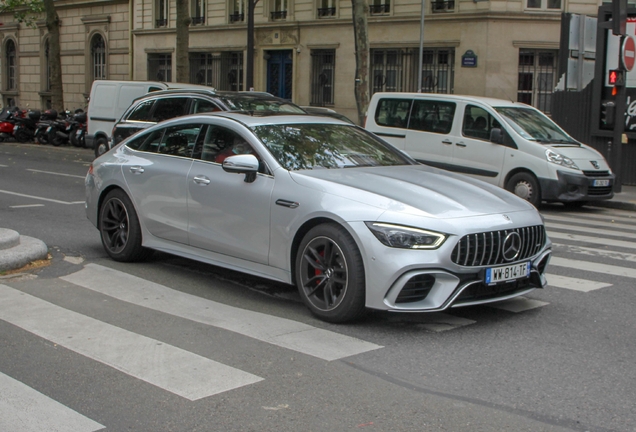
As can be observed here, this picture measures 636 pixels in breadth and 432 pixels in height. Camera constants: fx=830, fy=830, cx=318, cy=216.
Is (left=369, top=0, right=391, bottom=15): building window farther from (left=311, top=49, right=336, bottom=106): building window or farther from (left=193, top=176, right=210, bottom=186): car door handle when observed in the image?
(left=193, top=176, right=210, bottom=186): car door handle

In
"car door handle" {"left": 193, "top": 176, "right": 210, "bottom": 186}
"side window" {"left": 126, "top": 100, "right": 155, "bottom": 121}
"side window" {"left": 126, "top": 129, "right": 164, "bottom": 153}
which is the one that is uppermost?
"side window" {"left": 126, "top": 100, "right": 155, "bottom": 121}

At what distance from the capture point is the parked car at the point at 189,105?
13438 mm

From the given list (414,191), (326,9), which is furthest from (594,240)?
(326,9)

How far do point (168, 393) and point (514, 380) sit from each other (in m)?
1.98

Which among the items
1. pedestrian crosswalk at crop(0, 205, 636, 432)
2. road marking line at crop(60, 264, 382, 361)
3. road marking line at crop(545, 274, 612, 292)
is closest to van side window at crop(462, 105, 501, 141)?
pedestrian crosswalk at crop(0, 205, 636, 432)

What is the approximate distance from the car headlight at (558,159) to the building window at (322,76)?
17141mm

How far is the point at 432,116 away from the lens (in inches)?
594

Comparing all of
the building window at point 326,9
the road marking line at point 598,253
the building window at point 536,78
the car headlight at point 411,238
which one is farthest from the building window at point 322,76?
the car headlight at point 411,238

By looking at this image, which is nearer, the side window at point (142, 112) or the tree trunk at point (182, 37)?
the side window at point (142, 112)

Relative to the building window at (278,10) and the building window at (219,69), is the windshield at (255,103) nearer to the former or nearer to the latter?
the building window at (278,10)

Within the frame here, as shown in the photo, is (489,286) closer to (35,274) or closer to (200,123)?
(200,123)

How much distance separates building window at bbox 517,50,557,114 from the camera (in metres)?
25.5

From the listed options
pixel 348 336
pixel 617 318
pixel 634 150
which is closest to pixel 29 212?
pixel 348 336

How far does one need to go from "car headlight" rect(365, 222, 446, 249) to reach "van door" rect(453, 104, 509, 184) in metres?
8.86
